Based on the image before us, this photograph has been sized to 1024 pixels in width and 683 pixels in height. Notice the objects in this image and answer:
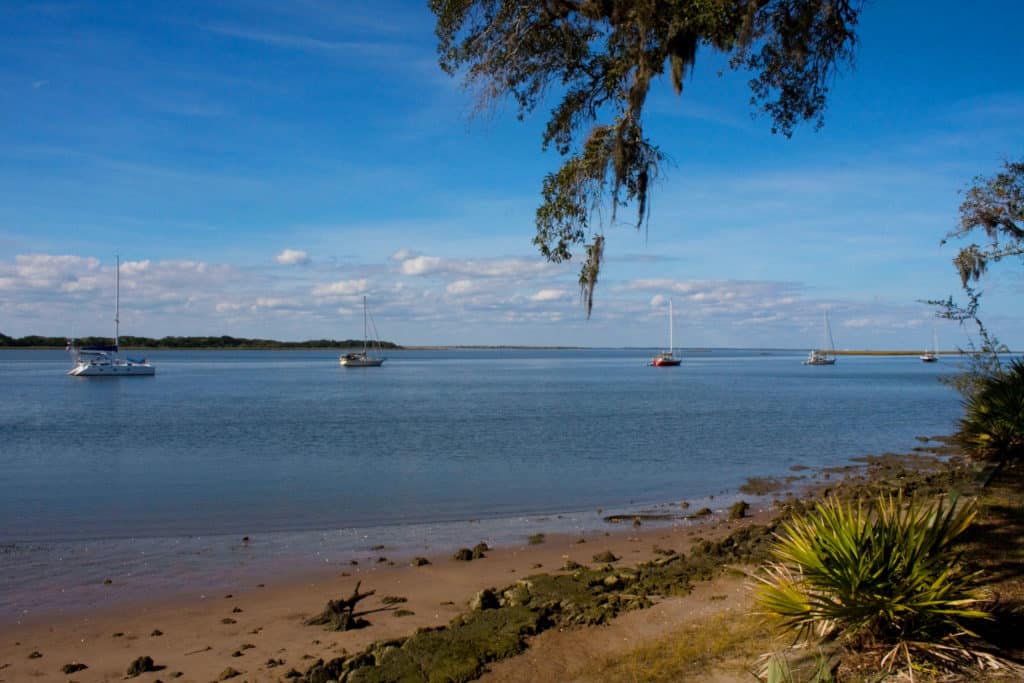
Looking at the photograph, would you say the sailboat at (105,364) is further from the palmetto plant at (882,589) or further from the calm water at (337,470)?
the palmetto plant at (882,589)

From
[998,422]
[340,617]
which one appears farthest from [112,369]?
[998,422]

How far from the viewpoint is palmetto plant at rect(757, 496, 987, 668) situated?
6051 mm

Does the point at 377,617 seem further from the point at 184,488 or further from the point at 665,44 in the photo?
the point at 184,488

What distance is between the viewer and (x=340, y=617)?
32.9 feet

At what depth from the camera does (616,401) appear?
53.9m

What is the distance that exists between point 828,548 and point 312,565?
922 cm

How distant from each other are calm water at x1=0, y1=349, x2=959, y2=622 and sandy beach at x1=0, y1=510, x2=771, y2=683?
1161 mm

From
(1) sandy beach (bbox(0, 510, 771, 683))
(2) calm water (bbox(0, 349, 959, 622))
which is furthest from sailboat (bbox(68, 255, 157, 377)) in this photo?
(1) sandy beach (bbox(0, 510, 771, 683))

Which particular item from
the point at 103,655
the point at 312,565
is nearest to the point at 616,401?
the point at 312,565

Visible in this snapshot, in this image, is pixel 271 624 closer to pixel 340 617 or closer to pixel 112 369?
pixel 340 617

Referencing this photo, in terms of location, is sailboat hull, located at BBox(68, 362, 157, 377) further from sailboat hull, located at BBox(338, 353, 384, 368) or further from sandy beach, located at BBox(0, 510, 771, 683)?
sandy beach, located at BBox(0, 510, 771, 683)

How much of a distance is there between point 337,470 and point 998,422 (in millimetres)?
17415

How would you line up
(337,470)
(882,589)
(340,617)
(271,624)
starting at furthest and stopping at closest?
(337,470), (271,624), (340,617), (882,589)

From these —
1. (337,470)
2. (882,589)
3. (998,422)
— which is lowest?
(337,470)
